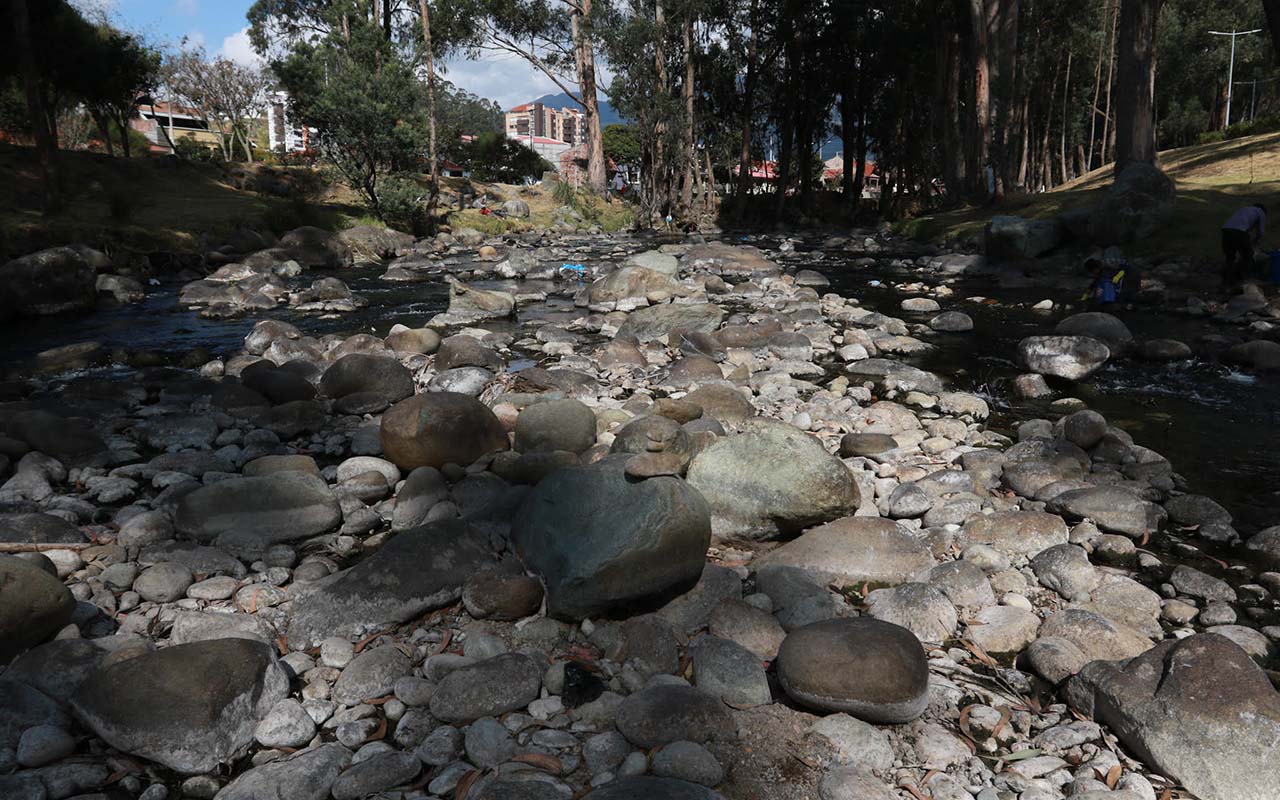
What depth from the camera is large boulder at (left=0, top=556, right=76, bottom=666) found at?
11.1 feet

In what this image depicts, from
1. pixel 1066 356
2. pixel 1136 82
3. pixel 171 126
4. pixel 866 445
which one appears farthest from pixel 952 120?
pixel 171 126

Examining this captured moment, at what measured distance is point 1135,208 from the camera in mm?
16359

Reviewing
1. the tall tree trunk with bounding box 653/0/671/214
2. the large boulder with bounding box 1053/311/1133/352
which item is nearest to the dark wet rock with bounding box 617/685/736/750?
the large boulder with bounding box 1053/311/1133/352

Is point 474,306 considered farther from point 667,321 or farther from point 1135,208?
point 1135,208

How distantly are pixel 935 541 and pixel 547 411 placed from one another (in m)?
3.15

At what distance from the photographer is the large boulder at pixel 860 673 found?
3.11 meters

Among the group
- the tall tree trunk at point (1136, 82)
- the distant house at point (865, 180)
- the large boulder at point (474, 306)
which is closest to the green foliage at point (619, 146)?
the distant house at point (865, 180)

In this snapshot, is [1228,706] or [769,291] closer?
[1228,706]

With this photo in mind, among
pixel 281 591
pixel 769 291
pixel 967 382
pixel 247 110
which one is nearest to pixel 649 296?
pixel 769 291

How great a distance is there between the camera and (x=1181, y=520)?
5059mm

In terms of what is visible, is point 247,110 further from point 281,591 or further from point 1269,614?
point 1269,614

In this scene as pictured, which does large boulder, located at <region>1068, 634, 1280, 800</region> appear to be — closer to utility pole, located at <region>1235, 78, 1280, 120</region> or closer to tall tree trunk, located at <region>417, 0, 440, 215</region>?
tall tree trunk, located at <region>417, 0, 440, 215</region>

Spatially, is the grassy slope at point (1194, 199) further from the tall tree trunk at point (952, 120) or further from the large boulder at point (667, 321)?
the large boulder at point (667, 321)

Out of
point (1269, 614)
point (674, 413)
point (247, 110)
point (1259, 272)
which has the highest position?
point (247, 110)
